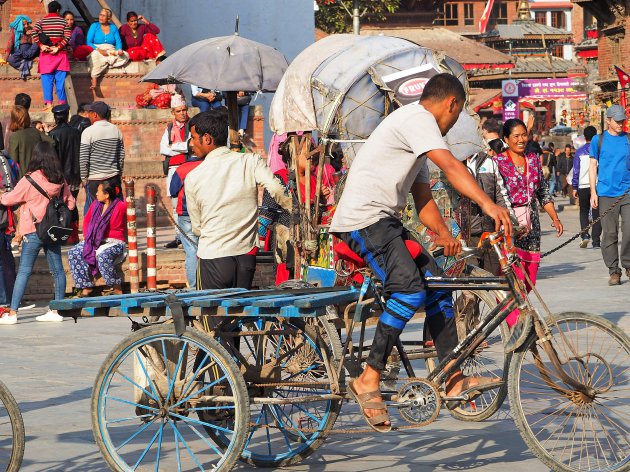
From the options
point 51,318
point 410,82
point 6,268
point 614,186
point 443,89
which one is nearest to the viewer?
point 443,89

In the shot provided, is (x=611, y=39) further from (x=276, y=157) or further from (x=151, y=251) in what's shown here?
(x=151, y=251)

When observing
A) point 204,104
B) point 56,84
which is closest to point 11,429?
point 204,104

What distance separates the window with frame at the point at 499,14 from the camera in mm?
135625

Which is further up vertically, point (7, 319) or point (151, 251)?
point (151, 251)

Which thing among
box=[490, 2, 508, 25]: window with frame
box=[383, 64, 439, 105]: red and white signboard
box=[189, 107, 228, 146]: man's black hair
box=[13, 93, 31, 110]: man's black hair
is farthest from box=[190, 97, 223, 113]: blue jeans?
box=[490, 2, 508, 25]: window with frame

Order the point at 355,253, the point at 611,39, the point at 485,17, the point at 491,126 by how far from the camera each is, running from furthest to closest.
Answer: the point at 485,17, the point at 611,39, the point at 491,126, the point at 355,253

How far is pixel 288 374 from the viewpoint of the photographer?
23.8ft

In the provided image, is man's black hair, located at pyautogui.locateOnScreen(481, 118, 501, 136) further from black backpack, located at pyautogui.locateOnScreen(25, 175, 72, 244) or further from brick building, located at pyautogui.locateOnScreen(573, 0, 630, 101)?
brick building, located at pyautogui.locateOnScreen(573, 0, 630, 101)

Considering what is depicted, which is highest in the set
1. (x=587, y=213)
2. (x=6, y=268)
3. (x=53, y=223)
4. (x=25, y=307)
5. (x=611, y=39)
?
(x=53, y=223)

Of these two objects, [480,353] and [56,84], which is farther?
[56,84]

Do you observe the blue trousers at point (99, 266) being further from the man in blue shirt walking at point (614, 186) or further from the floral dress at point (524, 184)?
the man in blue shirt walking at point (614, 186)

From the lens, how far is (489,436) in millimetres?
7551

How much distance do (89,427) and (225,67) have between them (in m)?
7.41

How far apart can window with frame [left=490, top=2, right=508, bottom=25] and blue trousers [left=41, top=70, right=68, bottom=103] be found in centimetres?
11610
